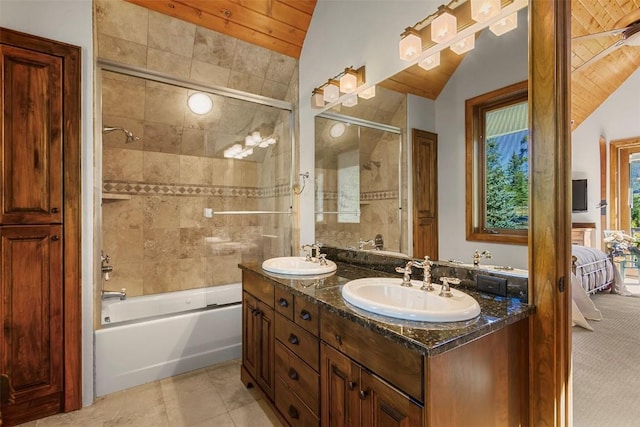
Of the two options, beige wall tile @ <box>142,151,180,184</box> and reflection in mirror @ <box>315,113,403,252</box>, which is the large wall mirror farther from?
beige wall tile @ <box>142,151,180,184</box>

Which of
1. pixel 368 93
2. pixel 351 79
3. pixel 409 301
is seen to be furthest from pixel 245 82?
pixel 409 301

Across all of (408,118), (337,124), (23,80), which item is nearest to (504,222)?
(408,118)

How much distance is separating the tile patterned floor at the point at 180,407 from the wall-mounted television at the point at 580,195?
7.45ft

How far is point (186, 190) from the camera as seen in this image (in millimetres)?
3148

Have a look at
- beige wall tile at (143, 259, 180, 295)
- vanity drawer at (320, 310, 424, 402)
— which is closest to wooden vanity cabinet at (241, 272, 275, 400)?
vanity drawer at (320, 310, 424, 402)

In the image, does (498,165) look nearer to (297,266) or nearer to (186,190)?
(297,266)

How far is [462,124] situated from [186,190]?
8.70ft

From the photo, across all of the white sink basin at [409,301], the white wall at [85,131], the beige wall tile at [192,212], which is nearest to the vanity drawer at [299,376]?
the white sink basin at [409,301]

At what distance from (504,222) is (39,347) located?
256 cm

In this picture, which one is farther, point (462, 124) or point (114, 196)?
point (114, 196)

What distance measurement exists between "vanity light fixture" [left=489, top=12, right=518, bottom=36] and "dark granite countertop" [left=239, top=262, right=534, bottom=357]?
113cm

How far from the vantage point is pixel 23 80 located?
1718 mm

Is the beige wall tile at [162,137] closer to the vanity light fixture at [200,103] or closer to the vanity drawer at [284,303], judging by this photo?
the vanity light fixture at [200,103]

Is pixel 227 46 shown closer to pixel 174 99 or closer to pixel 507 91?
pixel 174 99
